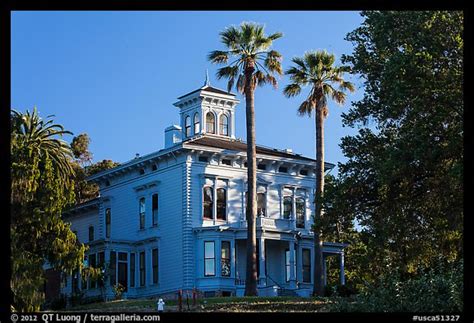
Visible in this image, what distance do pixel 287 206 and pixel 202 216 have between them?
18.1ft

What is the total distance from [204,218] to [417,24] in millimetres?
19857

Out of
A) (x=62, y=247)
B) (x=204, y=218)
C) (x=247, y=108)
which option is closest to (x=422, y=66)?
(x=62, y=247)

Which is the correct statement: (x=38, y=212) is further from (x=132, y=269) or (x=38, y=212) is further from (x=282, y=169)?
(x=282, y=169)

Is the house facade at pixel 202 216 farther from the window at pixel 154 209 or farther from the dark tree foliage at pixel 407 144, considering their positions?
the dark tree foliage at pixel 407 144

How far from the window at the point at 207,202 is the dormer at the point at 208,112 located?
13.0 ft

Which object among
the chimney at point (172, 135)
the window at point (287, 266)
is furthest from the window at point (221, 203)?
the window at point (287, 266)

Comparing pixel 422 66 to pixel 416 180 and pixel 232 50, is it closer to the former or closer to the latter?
pixel 416 180

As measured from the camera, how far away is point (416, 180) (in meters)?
25.9

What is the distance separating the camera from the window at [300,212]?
47094 millimetres

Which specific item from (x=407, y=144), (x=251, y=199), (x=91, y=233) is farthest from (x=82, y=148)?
(x=407, y=144)

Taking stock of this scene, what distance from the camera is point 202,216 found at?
142ft

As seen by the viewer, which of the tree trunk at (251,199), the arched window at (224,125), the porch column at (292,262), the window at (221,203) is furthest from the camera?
the arched window at (224,125)

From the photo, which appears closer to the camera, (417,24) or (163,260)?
(417,24)
